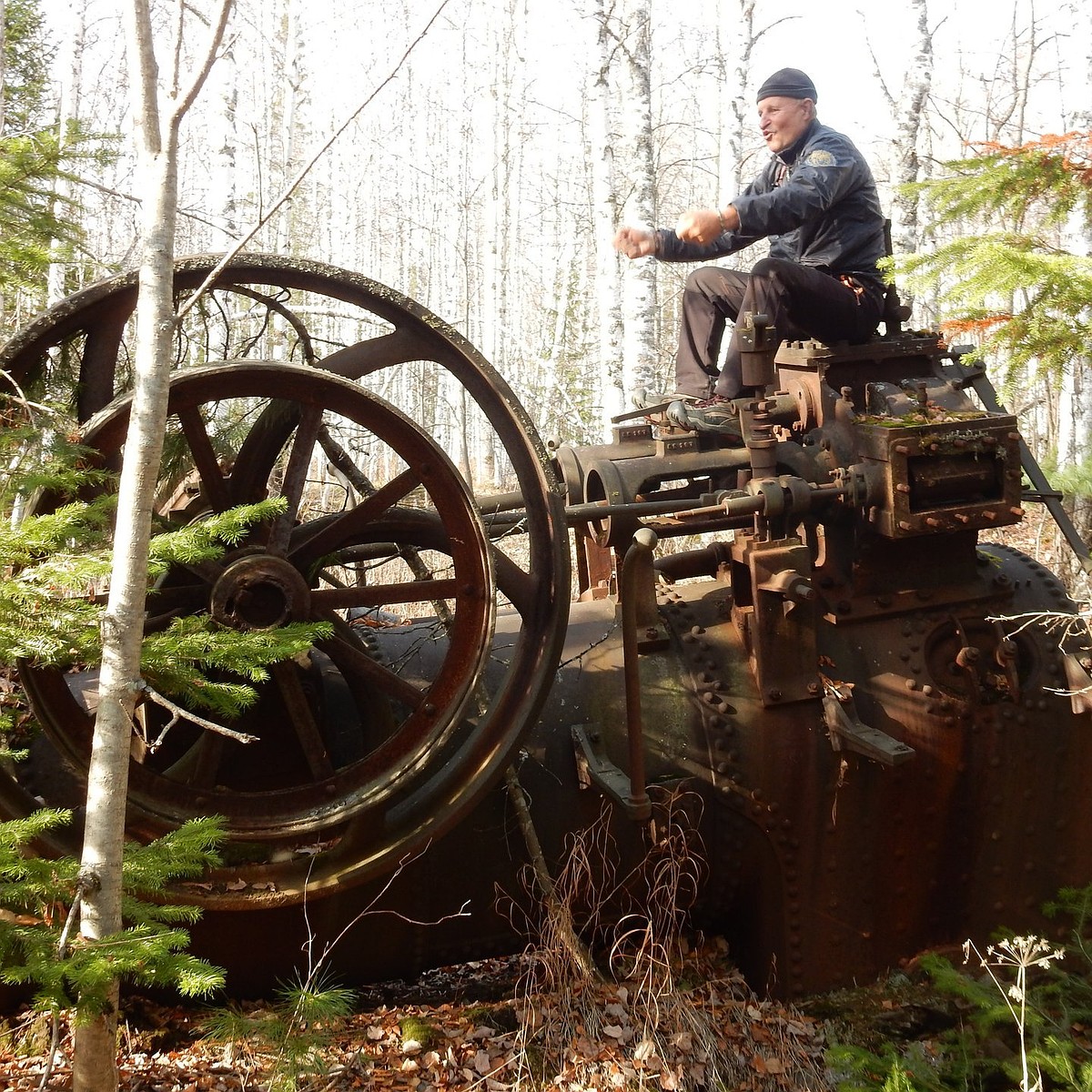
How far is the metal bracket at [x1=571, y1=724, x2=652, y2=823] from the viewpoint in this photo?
3.47m

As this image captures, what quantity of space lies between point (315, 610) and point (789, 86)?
3.32 m

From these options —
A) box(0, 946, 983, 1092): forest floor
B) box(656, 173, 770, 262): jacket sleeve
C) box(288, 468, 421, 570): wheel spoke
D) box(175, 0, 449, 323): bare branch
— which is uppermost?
box(656, 173, 770, 262): jacket sleeve

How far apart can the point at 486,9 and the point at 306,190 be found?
6.03 metres

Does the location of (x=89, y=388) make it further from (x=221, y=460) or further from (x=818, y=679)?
(x=818, y=679)

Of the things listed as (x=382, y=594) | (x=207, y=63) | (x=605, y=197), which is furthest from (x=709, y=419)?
(x=605, y=197)

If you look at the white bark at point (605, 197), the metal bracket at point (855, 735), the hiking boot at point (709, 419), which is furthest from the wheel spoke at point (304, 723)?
the white bark at point (605, 197)

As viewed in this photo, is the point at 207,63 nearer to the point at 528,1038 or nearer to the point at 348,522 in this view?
the point at 348,522

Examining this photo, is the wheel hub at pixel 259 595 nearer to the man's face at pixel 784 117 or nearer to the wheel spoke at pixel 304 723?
the wheel spoke at pixel 304 723

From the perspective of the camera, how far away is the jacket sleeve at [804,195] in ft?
13.9

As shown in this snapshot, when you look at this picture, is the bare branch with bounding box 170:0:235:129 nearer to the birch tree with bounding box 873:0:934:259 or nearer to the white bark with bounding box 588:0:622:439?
the white bark with bounding box 588:0:622:439

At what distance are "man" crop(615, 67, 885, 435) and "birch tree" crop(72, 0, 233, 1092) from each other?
2.44 metres

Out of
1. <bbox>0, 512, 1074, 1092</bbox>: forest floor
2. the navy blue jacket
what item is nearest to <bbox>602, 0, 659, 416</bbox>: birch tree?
the navy blue jacket

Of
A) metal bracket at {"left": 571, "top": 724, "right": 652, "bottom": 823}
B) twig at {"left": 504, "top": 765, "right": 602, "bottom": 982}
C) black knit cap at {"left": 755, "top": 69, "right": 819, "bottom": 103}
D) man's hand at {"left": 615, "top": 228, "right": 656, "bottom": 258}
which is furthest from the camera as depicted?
black knit cap at {"left": 755, "top": 69, "right": 819, "bottom": 103}

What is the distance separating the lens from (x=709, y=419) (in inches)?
176
